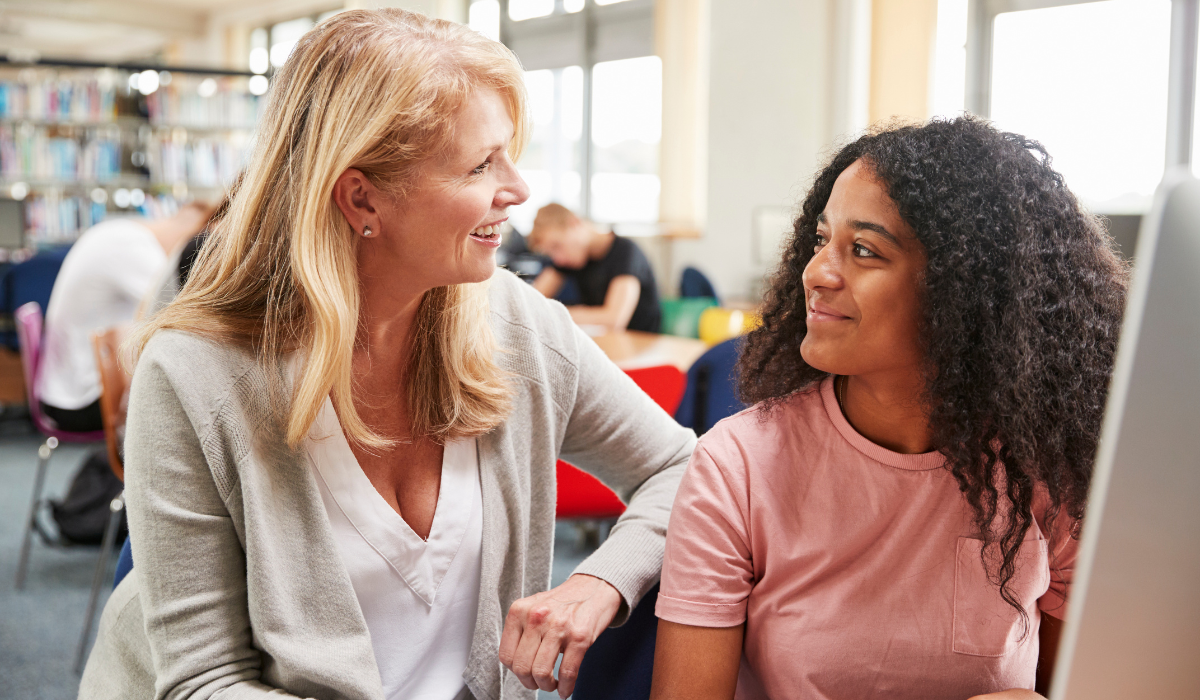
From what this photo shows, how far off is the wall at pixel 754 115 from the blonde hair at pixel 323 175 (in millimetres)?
4489

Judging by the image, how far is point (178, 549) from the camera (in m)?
0.89

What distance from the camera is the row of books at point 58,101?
610cm

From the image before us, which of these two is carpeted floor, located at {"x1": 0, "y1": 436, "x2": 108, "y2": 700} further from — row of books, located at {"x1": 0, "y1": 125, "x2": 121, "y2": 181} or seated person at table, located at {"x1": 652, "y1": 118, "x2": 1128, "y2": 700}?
row of books, located at {"x1": 0, "y1": 125, "x2": 121, "y2": 181}

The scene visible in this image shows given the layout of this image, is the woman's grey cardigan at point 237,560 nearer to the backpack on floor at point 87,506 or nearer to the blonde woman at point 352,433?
the blonde woman at point 352,433

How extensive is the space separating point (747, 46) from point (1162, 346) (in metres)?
5.54

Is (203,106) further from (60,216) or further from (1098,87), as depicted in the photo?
(1098,87)

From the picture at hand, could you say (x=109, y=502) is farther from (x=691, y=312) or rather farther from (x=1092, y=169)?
(x=1092, y=169)

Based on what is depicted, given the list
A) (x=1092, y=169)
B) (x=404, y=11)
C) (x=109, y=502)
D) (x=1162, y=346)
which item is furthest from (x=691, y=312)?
(x=1162, y=346)

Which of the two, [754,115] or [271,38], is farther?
[271,38]

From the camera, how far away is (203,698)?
0.88 metres

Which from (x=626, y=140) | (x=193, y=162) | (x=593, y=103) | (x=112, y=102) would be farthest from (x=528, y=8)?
(x=112, y=102)

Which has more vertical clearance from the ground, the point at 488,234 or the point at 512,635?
the point at 488,234

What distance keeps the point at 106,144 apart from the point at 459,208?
6240mm

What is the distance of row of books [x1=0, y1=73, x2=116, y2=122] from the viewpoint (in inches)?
240
